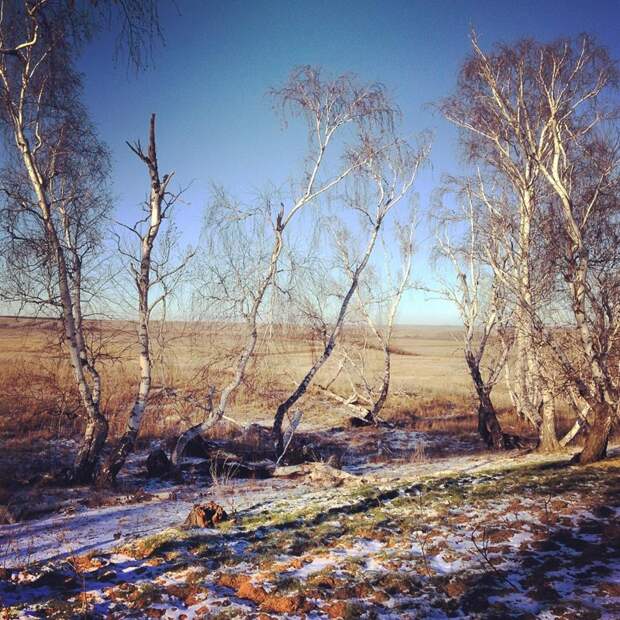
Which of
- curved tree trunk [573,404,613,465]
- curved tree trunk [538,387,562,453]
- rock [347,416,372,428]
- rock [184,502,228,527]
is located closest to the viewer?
rock [184,502,228,527]

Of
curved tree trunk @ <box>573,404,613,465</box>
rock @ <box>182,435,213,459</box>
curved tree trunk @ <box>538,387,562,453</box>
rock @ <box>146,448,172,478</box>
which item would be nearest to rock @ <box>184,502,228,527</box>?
rock @ <box>146,448,172,478</box>

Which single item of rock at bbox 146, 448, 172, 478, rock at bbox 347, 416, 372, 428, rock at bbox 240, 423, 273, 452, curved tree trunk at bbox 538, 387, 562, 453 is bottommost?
rock at bbox 347, 416, 372, 428

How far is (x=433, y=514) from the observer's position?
5402 millimetres

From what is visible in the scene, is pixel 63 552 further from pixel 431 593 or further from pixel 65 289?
pixel 65 289

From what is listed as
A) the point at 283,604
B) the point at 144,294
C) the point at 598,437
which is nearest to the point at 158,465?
the point at 144,294

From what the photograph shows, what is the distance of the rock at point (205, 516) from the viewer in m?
5.29

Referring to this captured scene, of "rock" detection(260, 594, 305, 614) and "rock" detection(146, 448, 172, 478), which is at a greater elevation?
"rock" detection(260, 594, 305, 614)

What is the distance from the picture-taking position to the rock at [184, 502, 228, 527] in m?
5.29

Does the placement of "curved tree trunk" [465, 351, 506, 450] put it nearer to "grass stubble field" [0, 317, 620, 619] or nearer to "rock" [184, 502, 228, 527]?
"grass stubble field" [0, 317, 620, 619]

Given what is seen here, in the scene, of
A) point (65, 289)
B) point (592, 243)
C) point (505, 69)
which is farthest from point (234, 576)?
point (505, 69)

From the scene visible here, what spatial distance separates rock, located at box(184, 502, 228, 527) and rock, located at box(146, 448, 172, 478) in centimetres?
346

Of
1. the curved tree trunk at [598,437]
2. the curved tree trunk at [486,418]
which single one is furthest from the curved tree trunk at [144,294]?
the curved tree trunk at [486,418]

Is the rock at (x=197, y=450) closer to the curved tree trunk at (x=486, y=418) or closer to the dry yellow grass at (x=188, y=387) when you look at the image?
the dry yellow grass at (x=188, y=387)

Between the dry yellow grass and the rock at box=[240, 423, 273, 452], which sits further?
the rock at box=[240, 423, 273, 452]
